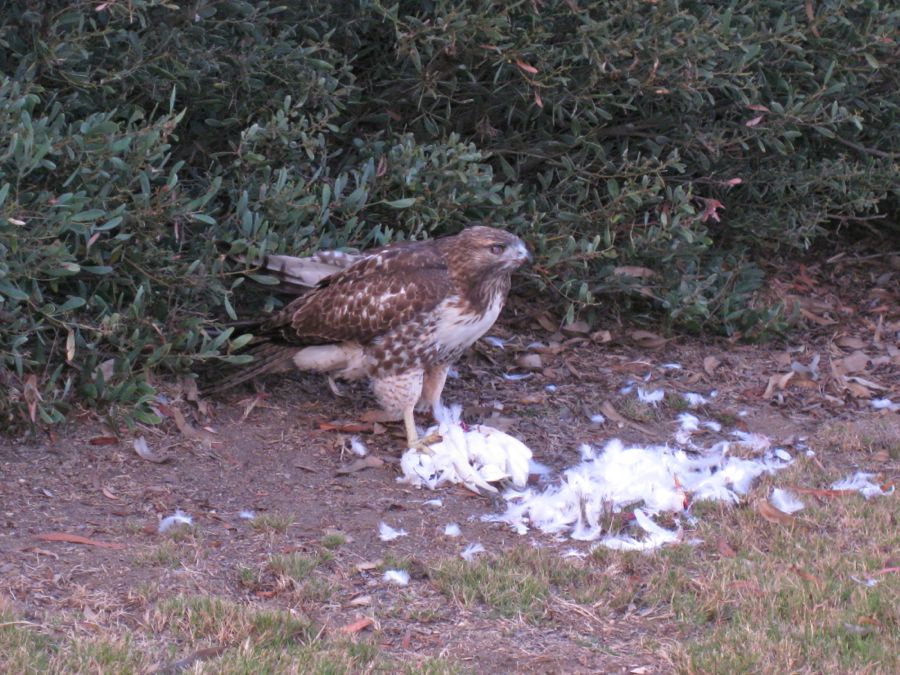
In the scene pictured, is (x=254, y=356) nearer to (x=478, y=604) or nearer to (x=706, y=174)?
(x=478, y=604)

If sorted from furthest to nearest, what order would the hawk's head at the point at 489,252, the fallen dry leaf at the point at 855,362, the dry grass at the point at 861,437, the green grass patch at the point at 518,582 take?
the fallen dry leaf at the point at 855,362 < the dry grass at the point at 861,437 < the hawk's head at the point at 489,252 < the green grass patch at the point at 518,582

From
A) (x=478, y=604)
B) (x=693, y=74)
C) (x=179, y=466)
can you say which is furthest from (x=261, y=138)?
(x=478, y=604)

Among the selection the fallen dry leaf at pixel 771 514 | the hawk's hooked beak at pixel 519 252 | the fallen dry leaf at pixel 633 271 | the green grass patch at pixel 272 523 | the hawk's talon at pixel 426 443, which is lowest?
the hawk's talon at pixel 426 443

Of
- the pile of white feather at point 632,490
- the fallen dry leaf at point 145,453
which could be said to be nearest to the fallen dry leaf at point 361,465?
the pile of white feather at point 632,490

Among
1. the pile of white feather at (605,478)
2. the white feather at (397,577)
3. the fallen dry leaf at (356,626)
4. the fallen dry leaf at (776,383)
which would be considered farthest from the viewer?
the fallen dry leaf at (776,383)

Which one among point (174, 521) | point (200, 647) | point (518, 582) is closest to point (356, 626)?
point (200, 647)

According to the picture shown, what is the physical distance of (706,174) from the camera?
8086 mm

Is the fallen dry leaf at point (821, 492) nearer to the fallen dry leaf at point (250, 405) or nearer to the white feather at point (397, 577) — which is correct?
the white feather at point (397, 577)

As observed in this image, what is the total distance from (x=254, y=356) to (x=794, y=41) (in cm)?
367

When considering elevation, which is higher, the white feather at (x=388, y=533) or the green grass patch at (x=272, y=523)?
the green grass patch at (x=272, y=523)

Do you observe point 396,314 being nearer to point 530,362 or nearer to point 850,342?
point 530,362

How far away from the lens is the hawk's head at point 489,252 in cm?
599

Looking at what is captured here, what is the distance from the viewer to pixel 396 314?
6020 millimetres

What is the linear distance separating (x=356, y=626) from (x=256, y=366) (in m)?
2.39
